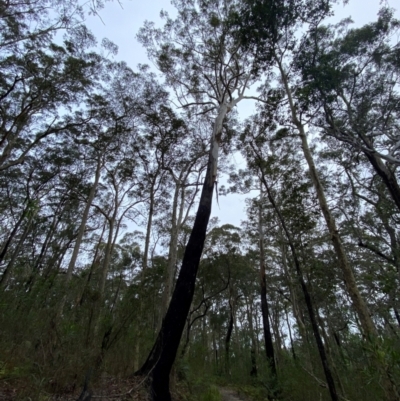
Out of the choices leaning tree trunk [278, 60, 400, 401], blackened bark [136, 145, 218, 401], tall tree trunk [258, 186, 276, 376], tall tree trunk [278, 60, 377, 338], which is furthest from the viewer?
tall tree trunk [258, 186, 276, 376]

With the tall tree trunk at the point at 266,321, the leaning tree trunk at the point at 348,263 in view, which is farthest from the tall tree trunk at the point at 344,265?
the tall tree trunk at the point at 266,321

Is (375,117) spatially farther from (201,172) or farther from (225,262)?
(225,262)

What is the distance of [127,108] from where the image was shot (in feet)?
39.7

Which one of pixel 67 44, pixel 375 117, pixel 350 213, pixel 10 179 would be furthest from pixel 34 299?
pixel 350 213

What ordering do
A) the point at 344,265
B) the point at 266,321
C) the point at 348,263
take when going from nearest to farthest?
the point at 344,265
the point at 348,263
the point at 266,321

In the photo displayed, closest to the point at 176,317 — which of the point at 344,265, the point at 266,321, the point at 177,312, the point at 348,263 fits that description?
the point at 177,312

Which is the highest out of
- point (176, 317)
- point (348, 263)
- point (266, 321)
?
point (348, 263)

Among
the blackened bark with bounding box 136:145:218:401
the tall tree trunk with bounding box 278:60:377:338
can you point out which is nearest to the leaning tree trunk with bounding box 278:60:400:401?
the tall tree trunk with bounding box 278:60:377:338

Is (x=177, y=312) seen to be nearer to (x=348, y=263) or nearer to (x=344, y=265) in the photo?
(x=344, y=265)

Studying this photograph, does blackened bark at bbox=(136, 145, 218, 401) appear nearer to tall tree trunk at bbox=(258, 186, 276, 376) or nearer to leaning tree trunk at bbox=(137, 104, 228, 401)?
leaning tree trunk at bbox=(137, 104, 228, 401)

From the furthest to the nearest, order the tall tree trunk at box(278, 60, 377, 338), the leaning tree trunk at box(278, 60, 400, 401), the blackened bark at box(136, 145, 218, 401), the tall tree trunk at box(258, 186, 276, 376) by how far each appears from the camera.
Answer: the tall tree trunk at box(258, 186, 276, 376) → the tall tree trunk at box(278, 60, 377, 338) → the leaning tree trunk at box(278, 60, 400, 401) → the blackened bark at box(136, 145, 218, 401)

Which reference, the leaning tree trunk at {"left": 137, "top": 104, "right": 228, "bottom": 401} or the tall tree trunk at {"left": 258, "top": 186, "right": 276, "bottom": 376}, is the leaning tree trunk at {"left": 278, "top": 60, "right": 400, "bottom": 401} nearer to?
the leaning tree trunk at {"left": 137, "top": 104, "right": 228, "bottom": 401}

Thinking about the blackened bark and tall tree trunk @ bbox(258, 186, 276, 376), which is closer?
the blackened bark

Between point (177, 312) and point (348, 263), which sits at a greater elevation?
point (348, 263)
